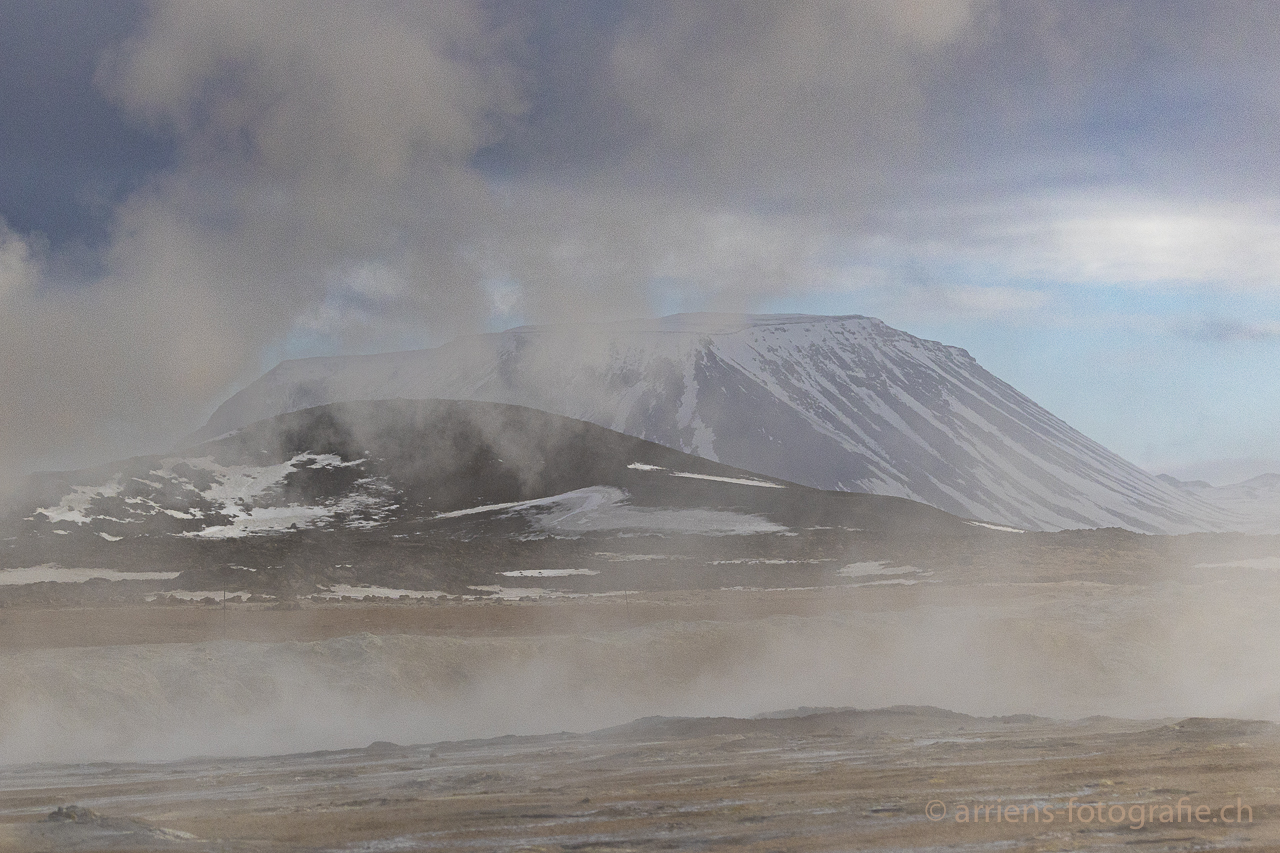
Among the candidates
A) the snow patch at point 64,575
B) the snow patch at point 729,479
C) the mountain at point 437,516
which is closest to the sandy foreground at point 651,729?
the snow patch at point 64,575

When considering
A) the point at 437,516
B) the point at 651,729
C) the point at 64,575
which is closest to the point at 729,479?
the point at 437,516

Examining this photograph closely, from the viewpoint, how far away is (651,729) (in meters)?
28.6

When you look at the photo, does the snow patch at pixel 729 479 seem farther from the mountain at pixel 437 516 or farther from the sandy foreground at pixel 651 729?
the sandy foreground at pixel 651 729

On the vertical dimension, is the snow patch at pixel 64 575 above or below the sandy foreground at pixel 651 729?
above

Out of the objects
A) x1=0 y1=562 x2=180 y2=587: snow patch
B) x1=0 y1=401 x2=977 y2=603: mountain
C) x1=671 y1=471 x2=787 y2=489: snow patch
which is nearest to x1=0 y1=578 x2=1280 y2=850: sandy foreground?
x1=0 y1=562 x2=180 y2=587: snow patch

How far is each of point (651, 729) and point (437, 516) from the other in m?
124

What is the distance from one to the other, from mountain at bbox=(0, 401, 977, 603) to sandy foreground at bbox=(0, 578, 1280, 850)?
32.0m

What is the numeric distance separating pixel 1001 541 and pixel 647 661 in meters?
72.4

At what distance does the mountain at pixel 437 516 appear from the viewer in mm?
95188

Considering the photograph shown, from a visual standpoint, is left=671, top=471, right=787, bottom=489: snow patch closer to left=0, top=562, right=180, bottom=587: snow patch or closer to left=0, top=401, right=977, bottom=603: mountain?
left=0, top=401, right=977, bottom=603: mountain

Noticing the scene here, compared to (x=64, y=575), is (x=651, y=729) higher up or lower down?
lower down

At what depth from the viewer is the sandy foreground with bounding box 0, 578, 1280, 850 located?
15859 millimetres

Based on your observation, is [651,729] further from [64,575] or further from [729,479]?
[729,479]

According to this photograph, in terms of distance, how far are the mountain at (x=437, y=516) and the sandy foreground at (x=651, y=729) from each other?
105 feet
